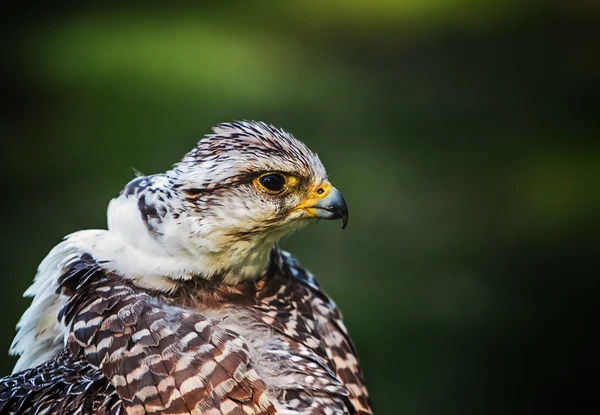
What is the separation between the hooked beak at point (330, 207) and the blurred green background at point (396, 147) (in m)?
3.07

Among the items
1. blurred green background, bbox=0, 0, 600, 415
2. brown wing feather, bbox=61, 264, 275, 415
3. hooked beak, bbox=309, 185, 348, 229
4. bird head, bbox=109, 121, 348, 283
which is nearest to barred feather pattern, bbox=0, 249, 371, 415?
brown wing feather, bbox=61, 264, 275, 415

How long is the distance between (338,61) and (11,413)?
328 inches

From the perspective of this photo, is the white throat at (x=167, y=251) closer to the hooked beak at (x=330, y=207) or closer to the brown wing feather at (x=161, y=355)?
the brown wing feather at (x=161, y=355)

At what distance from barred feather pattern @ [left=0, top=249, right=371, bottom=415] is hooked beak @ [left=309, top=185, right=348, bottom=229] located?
357 millimetres

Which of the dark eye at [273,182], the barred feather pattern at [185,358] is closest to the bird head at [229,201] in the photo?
the dark eye at [273,182]

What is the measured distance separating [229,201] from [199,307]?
1.29 ft

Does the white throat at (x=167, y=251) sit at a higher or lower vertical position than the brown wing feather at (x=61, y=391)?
higher

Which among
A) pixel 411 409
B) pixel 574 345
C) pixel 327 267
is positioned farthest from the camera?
pixel 327 267

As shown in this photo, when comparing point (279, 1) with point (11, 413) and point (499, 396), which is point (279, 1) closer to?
point (499, 396)

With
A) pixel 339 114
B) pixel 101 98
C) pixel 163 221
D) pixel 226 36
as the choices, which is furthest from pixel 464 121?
pixel 163 221

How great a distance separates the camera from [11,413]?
2.86 metres

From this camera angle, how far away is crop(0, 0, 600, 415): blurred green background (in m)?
6.53

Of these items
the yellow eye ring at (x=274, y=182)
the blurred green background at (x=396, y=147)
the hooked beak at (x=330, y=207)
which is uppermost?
the yellow eye ring at (x=274, y=182)

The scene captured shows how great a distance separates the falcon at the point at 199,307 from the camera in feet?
8.92
